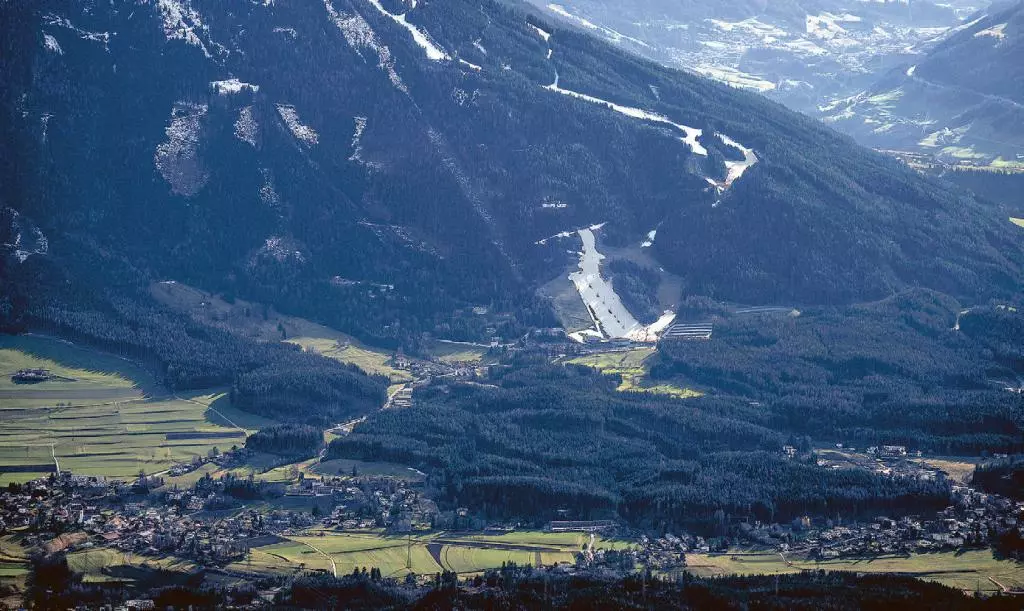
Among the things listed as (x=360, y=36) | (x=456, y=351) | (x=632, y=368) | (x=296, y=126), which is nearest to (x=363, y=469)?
(x=456, y=351)

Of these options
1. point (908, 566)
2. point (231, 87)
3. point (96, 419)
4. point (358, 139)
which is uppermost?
point (231, 87)

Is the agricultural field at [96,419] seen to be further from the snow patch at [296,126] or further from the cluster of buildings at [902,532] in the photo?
the cluster of buildings at [902,532]

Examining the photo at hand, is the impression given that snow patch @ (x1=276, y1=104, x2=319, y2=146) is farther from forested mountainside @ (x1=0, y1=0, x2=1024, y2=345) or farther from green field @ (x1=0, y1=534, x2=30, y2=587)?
green field @ (x1=0, y1=534, x2=30, y2=587)

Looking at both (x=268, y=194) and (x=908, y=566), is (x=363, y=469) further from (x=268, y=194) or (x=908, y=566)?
(x=268, y=194)

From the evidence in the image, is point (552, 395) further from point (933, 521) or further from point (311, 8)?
point (311, 8)

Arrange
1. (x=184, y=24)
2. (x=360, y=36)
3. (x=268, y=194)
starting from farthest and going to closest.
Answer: (x=360, y=36)
(x=184, y=24)
(x=268, y=194)

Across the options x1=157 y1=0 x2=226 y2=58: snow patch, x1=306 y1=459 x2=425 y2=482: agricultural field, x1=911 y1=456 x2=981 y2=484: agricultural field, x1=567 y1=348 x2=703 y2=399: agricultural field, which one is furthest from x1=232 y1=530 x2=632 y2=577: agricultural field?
x1=157 y1=0 x2=226 y2=58: snow patch

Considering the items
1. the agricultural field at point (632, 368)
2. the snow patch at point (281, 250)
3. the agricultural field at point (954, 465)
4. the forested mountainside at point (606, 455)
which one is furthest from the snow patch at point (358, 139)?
the agricultural field at point (954, 465)

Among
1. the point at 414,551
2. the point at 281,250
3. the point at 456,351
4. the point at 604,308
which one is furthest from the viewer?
the point at 281,250
